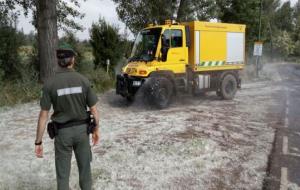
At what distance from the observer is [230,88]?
15.3m

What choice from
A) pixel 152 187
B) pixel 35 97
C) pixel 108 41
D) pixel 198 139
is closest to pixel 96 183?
pixel 152 187

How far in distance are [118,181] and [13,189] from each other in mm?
1580

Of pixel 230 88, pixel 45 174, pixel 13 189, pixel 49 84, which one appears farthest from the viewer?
pixel 230 88

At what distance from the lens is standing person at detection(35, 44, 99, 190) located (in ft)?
14.4

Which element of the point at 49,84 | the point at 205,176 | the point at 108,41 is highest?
the point at 108,41

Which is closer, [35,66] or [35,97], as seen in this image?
[35,97]

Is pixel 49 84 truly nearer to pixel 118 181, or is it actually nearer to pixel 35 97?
pixel 118 181

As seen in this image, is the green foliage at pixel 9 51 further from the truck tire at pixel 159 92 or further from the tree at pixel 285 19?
the tree at pixel 285 19

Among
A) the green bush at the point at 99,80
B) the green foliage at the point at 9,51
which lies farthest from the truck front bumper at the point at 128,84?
the green foliage at the point at 9,51

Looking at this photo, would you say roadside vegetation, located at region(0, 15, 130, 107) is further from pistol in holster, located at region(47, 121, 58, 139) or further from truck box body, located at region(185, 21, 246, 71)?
pistol in holster, located at region(47, 121, 58, 139)

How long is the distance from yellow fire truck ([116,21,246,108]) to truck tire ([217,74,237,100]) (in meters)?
0.04

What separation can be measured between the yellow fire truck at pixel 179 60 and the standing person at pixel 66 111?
24.9ft

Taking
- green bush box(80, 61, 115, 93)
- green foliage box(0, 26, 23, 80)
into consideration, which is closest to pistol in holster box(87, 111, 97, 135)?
green bush box(80, 61, 115, 93)

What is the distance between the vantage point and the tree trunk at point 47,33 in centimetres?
1330
